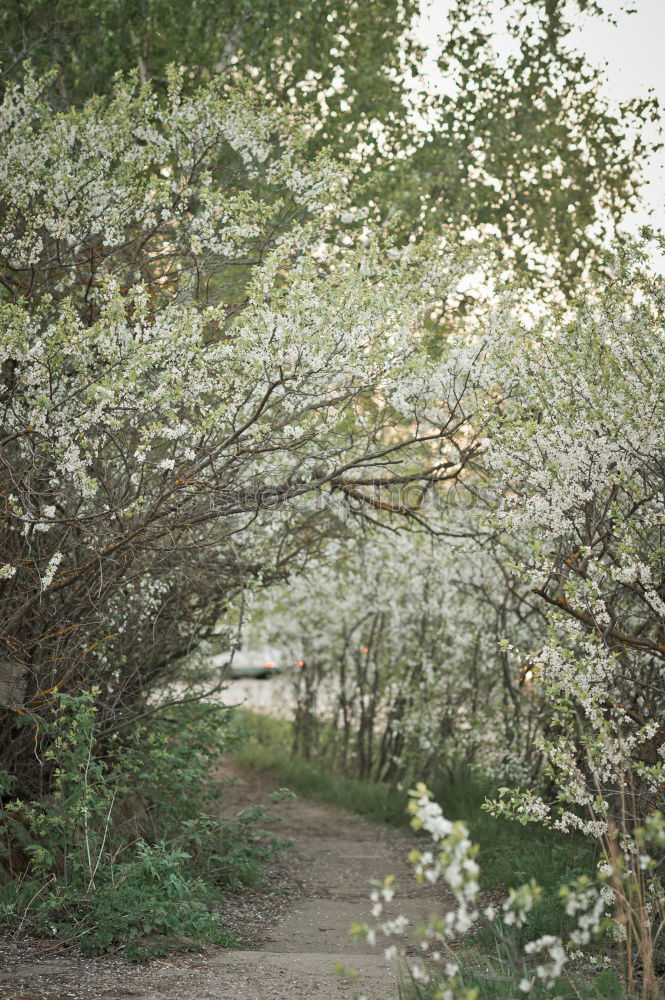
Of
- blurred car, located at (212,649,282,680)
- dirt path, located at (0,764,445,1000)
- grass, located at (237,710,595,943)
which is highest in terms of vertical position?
blurred car, located at (212,649,282,680)

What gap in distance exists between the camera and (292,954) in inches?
210

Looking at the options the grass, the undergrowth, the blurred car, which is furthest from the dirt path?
the blurred car

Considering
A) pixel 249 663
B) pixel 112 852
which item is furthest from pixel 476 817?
pixel 249 663

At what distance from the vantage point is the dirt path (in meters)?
4.39

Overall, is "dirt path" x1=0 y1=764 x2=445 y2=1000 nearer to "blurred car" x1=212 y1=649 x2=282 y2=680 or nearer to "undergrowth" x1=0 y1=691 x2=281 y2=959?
"undergrowth" x1=0 y1=691 x2=281 y2=959

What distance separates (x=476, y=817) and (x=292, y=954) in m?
3.57

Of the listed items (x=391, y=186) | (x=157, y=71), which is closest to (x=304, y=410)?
(x=391, y=186)

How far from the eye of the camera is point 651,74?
9.23 m

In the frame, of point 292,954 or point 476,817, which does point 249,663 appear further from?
point 292,954

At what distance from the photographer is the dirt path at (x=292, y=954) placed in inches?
173

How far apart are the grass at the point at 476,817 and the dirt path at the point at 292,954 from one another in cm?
61

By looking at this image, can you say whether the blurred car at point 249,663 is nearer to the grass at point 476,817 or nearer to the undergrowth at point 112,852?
the grass at point 476,817

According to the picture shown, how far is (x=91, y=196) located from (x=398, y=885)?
20.3ft

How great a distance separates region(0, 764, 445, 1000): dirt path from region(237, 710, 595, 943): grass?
61cm
